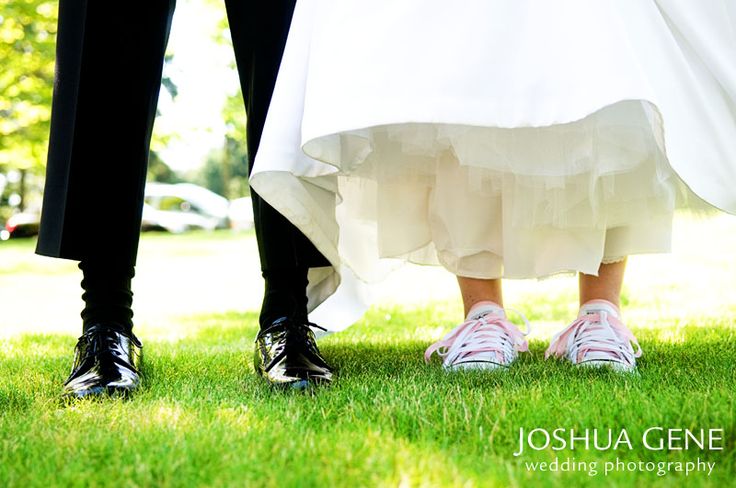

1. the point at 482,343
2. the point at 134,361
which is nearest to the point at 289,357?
the point at 134,361

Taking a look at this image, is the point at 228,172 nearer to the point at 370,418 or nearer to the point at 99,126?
the point at 99,126

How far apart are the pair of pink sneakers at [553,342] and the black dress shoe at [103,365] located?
0.72 meters

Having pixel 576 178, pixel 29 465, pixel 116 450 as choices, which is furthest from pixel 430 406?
pixel 576 178

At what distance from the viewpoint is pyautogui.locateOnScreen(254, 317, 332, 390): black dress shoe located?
1.57 meters

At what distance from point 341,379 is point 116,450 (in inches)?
24.6

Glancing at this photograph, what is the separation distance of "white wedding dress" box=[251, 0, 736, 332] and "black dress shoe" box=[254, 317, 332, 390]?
24 cm

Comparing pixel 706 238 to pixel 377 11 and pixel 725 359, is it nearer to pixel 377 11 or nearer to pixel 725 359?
pixel 725 359

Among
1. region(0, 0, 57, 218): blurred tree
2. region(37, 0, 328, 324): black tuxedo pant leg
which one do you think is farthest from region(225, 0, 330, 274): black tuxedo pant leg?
region(0, 0, 57, 218): blurred tree

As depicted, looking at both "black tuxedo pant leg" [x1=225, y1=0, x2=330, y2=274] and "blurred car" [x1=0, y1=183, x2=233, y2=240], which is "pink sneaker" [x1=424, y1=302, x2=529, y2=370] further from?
"blurred car" [x1=0, y1=183, x2=233, y2=240]

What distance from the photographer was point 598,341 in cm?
183

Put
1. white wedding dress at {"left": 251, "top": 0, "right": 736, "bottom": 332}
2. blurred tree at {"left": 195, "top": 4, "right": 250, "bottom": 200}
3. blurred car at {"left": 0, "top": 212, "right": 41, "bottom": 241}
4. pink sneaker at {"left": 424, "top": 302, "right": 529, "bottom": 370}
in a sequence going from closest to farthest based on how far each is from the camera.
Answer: white wedding dress at {"left": 251, "top": 0, "right": 736, "bottom": 332}, pink sneaker at {"left": 424, "top": 302, "right": 529, "bottom": 370}, blurred car at {"left": 0, "top": 212, "right": 41, "bottom": 241}, blurred tree at {"left": 195, "top": 4, "right": 250, "bottom": 200}

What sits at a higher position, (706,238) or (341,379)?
(706,238)

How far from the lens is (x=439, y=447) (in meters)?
1.12

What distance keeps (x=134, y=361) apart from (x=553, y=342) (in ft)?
3.56
